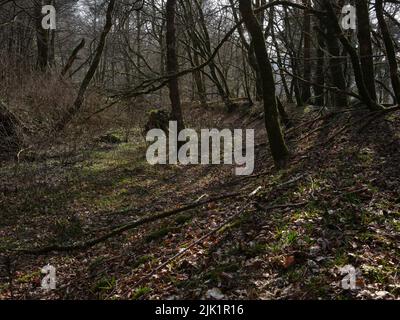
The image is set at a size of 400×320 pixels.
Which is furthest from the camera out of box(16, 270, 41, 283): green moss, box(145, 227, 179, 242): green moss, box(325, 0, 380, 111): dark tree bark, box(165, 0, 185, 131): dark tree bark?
box(165, 0, 185, 131): dark tree bark

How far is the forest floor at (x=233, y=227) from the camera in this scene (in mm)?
4617

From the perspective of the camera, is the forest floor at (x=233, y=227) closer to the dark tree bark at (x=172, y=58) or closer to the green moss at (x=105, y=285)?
the green moss at (x=105, y=285)

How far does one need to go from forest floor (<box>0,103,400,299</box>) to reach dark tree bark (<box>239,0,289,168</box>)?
35 centimetres

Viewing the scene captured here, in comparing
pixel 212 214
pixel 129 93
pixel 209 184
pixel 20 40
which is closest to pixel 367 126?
pixel 209 184

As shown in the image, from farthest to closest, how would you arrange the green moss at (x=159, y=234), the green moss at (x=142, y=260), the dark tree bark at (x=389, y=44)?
1. the dark tree bark at (x=389, y=44)
2. the green moss at (x=159, y=234)
3. the green moss at (x=142, y=260)

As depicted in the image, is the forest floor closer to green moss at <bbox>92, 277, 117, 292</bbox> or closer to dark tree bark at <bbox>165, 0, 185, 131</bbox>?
green moss at <bbox>92, 277, 117, 292</bbox>

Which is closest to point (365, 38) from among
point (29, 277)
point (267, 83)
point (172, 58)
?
point (267, 83)

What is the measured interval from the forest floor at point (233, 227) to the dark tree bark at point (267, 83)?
35 cm

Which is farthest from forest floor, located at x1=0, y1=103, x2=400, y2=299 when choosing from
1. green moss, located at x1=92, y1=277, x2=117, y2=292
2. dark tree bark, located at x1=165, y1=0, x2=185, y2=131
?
dark tree bark, located at x1=165, y1=0, x2=185, y2=131

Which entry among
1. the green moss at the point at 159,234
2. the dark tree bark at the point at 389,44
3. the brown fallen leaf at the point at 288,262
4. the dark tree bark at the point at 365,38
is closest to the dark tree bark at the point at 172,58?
the dark tree bark at the point at 365,38

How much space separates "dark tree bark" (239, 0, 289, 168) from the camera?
8078 mm

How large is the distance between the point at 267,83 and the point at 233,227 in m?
3.32

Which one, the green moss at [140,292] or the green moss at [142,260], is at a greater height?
the green moss at [142,260]

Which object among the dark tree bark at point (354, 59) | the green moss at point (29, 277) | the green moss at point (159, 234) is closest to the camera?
the green moss at point (29, 277)
